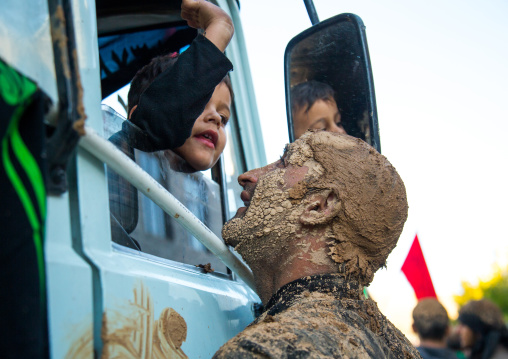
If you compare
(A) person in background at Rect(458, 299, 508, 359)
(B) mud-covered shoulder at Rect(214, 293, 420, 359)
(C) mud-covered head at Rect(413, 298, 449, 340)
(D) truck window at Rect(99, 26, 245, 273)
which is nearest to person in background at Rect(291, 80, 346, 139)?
(D) truck window at Rect(99, 26, 245, 273)

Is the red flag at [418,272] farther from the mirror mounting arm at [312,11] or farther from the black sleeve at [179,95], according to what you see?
the black sleeve at [179,95]

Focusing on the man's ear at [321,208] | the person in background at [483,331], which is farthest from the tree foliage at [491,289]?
the man's ear at [321,208]

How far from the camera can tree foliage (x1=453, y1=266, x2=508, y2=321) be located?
90.4ft

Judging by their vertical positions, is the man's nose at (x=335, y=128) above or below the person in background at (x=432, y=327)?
above

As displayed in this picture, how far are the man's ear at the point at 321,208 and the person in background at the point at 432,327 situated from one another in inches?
119

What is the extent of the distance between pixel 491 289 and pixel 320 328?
3099 cm

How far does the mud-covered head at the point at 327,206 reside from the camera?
64.3 inches

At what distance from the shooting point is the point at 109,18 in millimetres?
2768

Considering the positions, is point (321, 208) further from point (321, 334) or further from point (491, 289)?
point (491, 289)

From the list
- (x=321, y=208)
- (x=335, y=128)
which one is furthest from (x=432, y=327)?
(x=321, y=208)

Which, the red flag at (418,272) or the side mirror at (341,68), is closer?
the side mirror at (341,68)

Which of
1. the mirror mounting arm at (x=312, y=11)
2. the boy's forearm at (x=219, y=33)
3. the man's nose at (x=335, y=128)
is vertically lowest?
the man's nose at (x=335, y=128)

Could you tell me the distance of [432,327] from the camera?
4.27 metres

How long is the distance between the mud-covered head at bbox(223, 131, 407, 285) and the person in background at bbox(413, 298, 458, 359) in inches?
110
